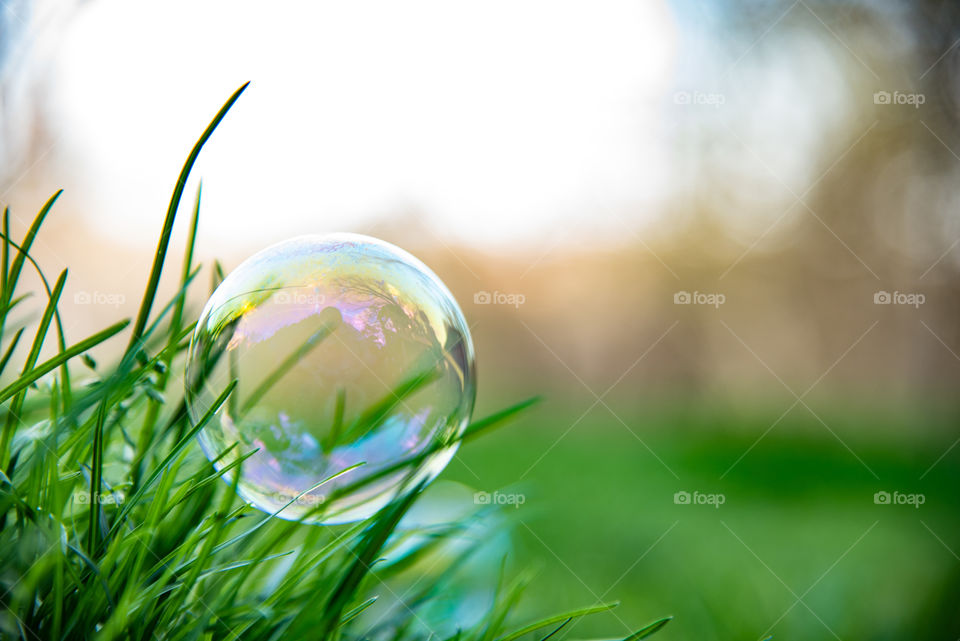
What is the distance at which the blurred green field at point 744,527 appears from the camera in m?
1.96

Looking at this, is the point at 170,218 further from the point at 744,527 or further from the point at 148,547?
the point at 744,527

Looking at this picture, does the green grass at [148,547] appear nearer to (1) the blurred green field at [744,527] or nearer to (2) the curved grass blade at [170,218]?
(2) the curved grass blade at [170,218]

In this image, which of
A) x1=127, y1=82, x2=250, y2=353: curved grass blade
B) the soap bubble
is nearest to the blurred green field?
the soap bubble

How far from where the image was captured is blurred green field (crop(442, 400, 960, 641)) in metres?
1.96

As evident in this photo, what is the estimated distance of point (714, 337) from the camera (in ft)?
28.1

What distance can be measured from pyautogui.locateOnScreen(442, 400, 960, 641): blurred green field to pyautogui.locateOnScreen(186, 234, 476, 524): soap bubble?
25 cm

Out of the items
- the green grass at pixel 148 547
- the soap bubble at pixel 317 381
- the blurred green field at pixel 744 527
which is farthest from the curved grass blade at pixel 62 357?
the blurred green field at pixel 744 527

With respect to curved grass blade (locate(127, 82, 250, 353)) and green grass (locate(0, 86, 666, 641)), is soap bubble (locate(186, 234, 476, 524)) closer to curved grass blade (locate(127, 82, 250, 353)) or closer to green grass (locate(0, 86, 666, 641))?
green grass (locate(0, 86, 666, 641))

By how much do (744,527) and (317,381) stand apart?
3098 millimetres

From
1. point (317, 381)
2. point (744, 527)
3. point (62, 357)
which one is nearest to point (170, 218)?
point (62, 357)

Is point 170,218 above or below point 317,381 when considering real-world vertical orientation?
above

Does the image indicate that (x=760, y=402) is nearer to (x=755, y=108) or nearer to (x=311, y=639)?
(x=755, y=108)

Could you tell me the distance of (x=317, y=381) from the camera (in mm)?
1024

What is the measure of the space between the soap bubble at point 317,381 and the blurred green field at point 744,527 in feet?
0.81
